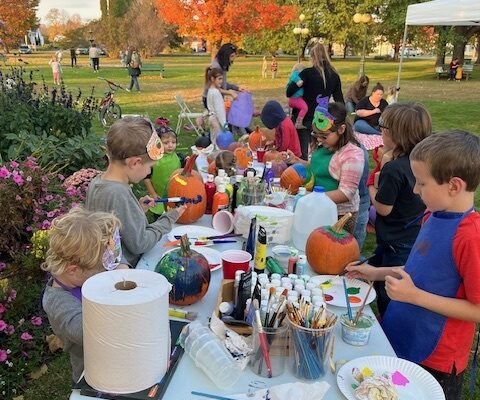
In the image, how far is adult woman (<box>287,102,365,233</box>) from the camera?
3.17m

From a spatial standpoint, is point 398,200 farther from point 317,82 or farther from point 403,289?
point 317,82

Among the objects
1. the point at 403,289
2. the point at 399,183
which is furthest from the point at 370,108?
the point at 403,289

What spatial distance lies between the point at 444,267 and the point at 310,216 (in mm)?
971

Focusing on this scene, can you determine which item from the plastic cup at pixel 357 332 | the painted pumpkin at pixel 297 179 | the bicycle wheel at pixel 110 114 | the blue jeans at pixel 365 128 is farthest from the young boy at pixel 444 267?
the bicycle wheel at pixel 110 114

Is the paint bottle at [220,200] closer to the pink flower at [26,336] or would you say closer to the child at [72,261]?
the child at [72,261]

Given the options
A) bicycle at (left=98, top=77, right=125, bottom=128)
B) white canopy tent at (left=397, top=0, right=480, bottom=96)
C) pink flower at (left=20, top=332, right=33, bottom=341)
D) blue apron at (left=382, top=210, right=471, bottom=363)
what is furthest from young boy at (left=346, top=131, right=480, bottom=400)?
white canopy tent at (left=397, top=0, right=480, bottom=96)

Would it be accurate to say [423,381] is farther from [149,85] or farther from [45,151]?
[149,85]

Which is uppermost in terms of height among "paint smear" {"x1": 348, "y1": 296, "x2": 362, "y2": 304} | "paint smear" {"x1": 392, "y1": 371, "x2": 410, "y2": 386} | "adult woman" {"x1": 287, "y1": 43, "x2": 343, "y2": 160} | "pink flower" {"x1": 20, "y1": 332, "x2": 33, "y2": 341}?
"adult woman" {"x1": 287, "y1": 43, "x2": 343, "y2": 160}

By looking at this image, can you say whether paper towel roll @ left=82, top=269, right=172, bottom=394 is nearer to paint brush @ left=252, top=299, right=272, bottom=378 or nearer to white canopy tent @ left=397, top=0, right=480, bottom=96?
paint brush @ left=252, top=299, right=272, bottom=378

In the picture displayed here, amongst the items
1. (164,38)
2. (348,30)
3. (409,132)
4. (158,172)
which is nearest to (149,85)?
(158,172)

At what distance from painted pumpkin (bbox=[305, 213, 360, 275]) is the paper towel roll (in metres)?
1.04

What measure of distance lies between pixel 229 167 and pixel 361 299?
1.92 meters

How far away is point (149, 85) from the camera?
67.2 feet

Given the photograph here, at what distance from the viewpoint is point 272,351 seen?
159 cm
